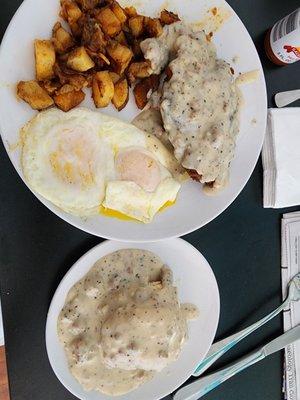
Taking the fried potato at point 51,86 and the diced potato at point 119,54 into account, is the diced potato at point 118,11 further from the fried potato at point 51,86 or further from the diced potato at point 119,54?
the fried potato at point 51,86

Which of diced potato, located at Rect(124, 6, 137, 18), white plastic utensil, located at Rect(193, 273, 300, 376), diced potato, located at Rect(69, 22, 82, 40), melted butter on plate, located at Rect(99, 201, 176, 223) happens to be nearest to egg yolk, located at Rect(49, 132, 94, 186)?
melted butter on plate, located at Rect(99, 201, 176, 223)

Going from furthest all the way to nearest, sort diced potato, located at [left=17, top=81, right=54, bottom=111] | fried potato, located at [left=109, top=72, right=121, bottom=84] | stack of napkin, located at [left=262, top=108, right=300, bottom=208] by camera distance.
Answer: stack of napkin, located at [left=262, top=108, right=300, bottom=208] → fried potato, located at [left=109, top=72, right=121, bottom=84] → diced potato, located at [left=17, top=81, right=54, bottom=111]

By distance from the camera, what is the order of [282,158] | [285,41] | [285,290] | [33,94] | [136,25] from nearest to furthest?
[33,94]
[136,25]
[285,41]
[282,158]
[285,290]

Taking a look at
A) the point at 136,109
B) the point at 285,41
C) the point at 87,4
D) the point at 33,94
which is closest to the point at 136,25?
the point at 87,4

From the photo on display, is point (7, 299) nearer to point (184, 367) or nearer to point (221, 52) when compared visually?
point (184, 367)

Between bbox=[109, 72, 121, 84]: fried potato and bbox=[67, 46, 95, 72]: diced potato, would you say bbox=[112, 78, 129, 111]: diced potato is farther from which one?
bbox=[67, 46, 95, 72]: diced potato

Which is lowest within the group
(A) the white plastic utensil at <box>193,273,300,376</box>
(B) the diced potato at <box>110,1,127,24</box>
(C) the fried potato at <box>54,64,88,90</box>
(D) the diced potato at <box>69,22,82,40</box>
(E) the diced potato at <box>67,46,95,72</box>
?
(A) the white plastic utensil at <box>193,273,300,376</box>

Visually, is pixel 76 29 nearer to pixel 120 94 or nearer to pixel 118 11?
pixel 118 11
